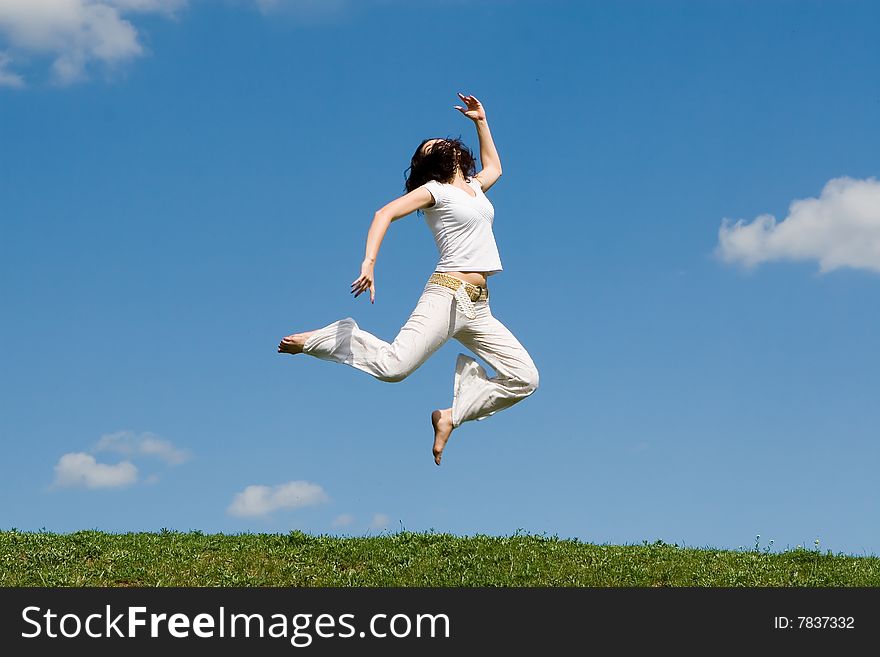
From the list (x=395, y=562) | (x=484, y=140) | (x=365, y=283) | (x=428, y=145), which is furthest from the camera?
(x=395, y=562)

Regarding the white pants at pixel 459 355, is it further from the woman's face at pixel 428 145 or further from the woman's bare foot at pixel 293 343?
the woman's face at pixel 428 145

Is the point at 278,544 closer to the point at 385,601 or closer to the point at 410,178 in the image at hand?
the point at 385,601

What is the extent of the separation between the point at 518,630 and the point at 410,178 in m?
4.48

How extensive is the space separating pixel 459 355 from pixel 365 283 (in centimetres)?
188

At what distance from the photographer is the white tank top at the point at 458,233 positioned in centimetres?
978

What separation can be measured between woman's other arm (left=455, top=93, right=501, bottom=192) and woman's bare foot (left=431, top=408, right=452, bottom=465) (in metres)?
2.48

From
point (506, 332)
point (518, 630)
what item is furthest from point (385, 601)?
point (506, 332)

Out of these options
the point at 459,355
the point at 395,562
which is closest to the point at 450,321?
the point at 459,355

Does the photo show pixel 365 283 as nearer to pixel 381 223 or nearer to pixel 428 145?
pixel 381 223

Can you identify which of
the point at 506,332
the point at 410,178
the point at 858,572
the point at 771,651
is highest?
the point at 410,178

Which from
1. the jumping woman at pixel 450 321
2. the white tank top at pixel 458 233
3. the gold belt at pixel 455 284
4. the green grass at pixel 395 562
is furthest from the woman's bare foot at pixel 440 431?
the green grass at pixel 395 562

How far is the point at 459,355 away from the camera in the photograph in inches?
408

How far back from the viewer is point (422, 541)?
41.8ft

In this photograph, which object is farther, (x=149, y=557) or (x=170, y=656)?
(x=149, y=557)
